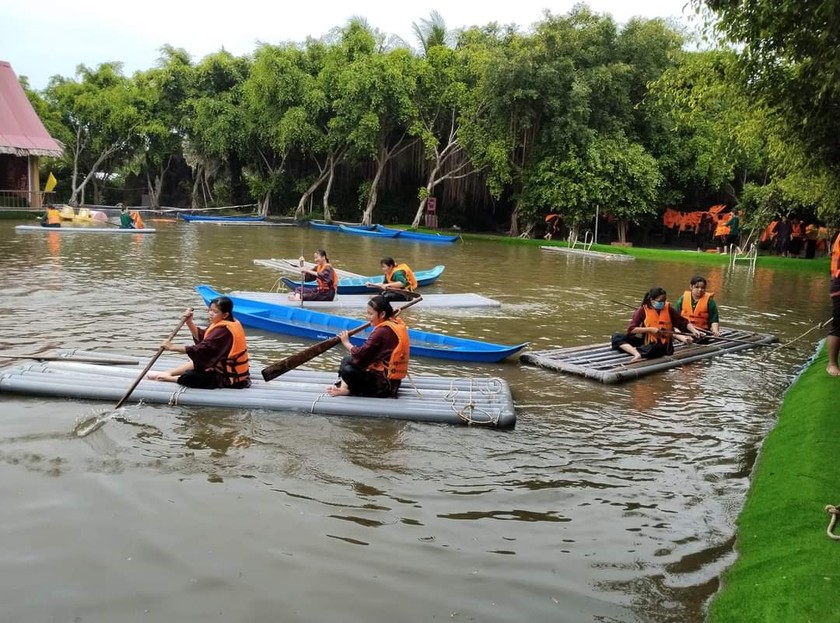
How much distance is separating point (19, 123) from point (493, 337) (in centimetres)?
2901

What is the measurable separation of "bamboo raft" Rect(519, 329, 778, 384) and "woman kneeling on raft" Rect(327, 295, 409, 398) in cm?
262

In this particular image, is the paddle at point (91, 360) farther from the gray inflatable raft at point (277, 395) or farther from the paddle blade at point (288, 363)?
the paddle blade at point (288, 363)

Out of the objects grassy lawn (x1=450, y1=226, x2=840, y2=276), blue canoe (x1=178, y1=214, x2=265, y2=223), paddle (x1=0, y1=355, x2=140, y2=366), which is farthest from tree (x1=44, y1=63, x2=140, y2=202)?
paddle (x1=0, y1=355, x2=140, y2=366)

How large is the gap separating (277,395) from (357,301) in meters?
5.98

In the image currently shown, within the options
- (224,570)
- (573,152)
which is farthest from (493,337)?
(573,152)

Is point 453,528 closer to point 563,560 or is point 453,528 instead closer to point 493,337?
point 563,560

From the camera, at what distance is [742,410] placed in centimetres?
762

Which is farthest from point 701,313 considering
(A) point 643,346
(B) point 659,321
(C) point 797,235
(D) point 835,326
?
(C) point 797,235

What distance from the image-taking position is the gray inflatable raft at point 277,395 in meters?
6.65

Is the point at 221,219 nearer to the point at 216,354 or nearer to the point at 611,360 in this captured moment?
the point at 611,360

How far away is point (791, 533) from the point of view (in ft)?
13.6

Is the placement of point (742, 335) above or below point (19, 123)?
below

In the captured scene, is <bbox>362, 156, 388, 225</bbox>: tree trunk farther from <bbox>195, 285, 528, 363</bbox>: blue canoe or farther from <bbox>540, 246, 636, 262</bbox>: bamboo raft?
<bbox>195, 285, 528, 363</bbox>: blue canoe

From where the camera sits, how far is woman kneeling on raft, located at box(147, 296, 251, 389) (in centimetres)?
684
